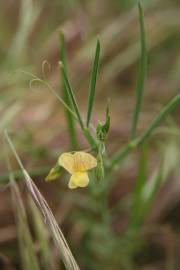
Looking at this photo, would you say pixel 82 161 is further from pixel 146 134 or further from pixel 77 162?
pixel 146 134

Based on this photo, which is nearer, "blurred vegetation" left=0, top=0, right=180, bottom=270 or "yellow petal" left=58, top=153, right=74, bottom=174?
"yellow petal" left=58, top=153, right=74, bottom=174

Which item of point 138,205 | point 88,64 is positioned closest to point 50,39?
point 88,64

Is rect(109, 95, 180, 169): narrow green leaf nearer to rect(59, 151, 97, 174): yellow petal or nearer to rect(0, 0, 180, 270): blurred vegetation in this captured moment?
rect(0, 0, 180, 270): blurred vegetation

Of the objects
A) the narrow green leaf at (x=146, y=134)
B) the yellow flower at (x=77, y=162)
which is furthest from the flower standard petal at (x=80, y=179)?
the narrow green leaf at (x=146, y=134)

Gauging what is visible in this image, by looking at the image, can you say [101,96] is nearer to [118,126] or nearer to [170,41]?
[118,126]

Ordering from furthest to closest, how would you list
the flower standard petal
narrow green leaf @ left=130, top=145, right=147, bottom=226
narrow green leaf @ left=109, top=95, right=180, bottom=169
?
narrow green leaf @ left=130, top=145, right=147, bottom=226 → narrow green leaf @ left=109, top=95, right=180, bottom=169 → the flower standard petal

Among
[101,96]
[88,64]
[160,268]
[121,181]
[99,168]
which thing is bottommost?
[160,268]

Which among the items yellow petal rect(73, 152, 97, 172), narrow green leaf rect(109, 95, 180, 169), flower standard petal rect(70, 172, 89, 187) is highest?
yellow petal rect(73, 152, 97, 172)

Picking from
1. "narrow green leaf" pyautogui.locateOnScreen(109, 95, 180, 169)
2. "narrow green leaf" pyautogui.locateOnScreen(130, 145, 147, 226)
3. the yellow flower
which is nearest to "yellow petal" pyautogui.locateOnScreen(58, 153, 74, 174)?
the yellow flower
